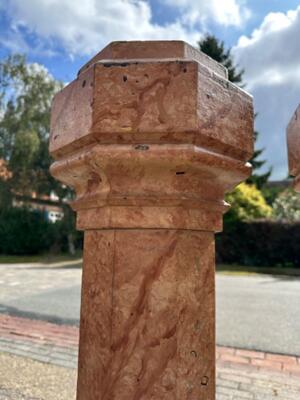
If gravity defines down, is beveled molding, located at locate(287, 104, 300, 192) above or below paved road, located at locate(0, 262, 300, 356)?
above

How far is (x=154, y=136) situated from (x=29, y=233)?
75.5 feet

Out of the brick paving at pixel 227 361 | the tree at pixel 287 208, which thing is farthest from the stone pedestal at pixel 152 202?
the tree at pixel 287 208

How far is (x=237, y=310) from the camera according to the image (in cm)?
568

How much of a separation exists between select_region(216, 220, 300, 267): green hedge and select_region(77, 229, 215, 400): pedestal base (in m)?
15.7

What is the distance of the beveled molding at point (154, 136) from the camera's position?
0.90 m

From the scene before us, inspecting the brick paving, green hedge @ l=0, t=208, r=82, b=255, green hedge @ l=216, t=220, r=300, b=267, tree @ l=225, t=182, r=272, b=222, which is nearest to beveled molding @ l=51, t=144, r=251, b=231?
the brick paving

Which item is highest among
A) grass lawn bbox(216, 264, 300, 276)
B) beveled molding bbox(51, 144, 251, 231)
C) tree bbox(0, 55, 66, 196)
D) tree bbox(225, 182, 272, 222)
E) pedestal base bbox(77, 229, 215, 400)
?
tree bbox(0, 55, 66, 196)

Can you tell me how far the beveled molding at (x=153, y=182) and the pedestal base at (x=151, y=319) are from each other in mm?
42

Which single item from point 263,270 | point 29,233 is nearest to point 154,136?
point 263,270

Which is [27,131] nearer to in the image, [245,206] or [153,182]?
[245,206]

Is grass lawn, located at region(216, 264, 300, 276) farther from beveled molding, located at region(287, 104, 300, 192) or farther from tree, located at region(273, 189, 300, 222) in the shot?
beveled molding, located at region(287, 104, 300, 192)

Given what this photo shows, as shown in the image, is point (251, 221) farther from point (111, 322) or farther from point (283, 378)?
point (111, 322)

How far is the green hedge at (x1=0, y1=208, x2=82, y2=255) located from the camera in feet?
72.4

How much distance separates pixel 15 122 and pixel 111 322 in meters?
22.4
